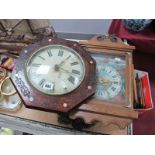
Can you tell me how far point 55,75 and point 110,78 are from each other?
0.59 feet

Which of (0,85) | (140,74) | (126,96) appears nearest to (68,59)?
(126,96)

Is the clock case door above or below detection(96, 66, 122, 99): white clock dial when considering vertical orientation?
below

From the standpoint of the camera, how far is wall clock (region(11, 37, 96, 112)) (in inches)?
26.5

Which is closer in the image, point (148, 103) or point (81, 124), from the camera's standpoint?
point (81, 124)

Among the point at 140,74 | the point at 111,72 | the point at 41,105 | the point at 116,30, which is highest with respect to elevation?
the point at 116,30

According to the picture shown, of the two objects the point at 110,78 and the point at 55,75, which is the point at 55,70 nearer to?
the point at 55,75

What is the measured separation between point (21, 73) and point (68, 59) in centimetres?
15

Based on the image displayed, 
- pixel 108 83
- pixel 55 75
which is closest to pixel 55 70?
pixel 55 75

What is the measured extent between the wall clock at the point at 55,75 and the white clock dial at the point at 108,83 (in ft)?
0.14

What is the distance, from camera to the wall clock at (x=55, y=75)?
2.21ft

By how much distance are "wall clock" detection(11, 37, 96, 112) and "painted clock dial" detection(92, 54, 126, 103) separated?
5 centimetres

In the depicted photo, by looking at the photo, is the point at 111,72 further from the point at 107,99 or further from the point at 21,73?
the point at 21,73

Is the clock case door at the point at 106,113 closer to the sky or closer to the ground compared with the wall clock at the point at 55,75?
closer to the ground

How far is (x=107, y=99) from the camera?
729mm
